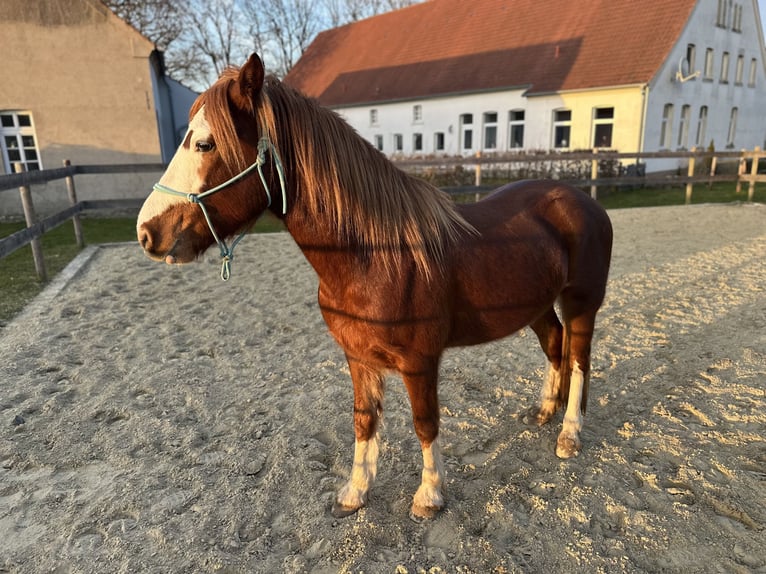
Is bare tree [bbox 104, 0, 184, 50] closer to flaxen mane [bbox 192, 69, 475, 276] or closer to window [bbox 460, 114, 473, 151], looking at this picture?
window [bbox 460, 114, 473, 151]

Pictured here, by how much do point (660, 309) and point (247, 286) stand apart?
473cm

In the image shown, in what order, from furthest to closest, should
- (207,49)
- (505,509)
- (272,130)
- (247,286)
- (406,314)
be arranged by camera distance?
1. (207,49)
2. (247,286)
3. (505,509)
4. (406,314)
5. (272,130)

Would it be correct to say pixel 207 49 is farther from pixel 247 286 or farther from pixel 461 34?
pixel 247 286

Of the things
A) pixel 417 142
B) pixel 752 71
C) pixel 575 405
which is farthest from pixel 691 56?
pixel 575 405

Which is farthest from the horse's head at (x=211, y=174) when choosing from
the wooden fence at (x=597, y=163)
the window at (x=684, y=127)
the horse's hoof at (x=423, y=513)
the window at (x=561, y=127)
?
the window at (x=684, y=127)

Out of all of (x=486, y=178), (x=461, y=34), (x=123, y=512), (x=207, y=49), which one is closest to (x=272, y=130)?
(x=123, y=512)

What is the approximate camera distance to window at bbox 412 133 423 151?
2421 cm

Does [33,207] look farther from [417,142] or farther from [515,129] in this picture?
[417,142]

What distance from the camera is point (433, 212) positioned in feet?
6.81

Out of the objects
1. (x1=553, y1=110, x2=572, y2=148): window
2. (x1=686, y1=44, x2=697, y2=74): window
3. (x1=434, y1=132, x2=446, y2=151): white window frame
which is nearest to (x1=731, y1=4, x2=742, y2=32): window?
(x1=686, y1=44, x2=697, y2=74): window

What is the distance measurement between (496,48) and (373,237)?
22989mm

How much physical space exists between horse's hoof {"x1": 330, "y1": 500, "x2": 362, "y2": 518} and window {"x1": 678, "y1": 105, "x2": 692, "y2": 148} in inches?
860

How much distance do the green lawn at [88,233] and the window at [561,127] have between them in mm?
4969

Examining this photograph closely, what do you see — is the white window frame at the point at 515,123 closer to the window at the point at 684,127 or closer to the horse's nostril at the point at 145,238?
the window at the point at 684,127
